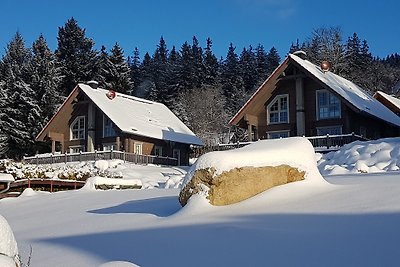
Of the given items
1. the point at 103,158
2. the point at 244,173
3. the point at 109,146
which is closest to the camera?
the point at 244,173

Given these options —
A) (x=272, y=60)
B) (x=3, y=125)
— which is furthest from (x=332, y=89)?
(x=272, y=60)

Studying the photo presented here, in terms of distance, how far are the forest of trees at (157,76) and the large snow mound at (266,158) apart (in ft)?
133

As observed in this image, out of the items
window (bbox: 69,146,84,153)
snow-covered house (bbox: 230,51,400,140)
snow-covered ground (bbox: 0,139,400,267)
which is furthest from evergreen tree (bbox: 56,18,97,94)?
snow-covered ground (bbox: 0,139,400,267)

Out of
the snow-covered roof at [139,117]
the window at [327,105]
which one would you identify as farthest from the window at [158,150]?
the window at [327,105]

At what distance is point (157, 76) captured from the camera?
249 feet

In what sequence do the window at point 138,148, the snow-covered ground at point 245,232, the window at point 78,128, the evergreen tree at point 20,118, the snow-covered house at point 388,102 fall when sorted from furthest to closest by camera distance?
the evergreen tree at point 20,118 → the window at point 78,128 → the snow-covered house at point 388,102 → the window at point 138,148 → the snow-covered ground at point 245,232

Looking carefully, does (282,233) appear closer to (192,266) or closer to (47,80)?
(192,266)

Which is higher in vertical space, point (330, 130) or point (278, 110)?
point (278, 110)

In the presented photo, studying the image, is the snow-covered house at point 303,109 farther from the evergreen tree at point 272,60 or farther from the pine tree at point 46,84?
→ the evergreen tree at point 272,60

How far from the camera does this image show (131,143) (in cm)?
3641

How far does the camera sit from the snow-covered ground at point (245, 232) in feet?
18.0

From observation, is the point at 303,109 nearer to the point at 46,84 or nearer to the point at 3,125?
the point at 46,84

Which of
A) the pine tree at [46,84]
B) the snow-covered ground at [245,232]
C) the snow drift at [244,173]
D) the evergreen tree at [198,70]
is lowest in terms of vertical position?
the snow-covered ground at [245,232]

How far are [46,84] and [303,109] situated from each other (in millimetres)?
26642
